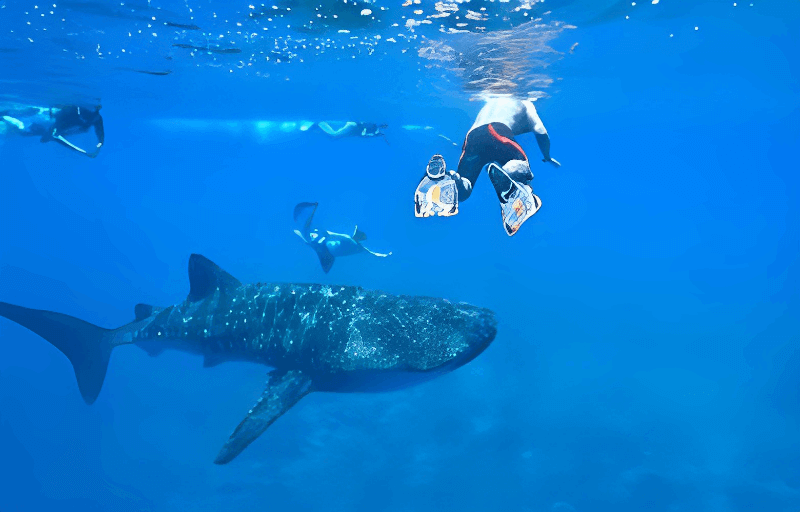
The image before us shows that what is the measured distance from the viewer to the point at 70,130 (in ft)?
47.3

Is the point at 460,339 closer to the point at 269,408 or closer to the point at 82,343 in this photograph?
the point at 269,408

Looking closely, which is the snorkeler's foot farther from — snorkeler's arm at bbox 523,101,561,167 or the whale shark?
snorkeler's arm at bbox 523,101,561,167

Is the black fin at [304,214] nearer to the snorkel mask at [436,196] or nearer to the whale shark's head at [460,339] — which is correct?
the snorkel mask at [436,196]

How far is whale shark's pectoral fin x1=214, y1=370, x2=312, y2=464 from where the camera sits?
193 inches

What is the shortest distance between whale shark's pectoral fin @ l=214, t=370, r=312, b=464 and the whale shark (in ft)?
0.04

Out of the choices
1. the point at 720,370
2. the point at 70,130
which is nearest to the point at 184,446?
the point at 70,130

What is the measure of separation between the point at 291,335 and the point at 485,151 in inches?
147

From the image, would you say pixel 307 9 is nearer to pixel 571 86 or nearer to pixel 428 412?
pixel 571 86

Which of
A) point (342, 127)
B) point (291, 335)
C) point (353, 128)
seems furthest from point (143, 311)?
point (353, 128)

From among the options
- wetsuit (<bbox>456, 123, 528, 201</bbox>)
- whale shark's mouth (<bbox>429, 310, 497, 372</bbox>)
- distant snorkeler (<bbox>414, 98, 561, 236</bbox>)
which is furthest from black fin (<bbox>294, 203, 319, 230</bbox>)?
whale shark's mouth (<bbox>429, 310, 497, 372</bbox>)

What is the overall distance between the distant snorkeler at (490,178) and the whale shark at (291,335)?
118cm

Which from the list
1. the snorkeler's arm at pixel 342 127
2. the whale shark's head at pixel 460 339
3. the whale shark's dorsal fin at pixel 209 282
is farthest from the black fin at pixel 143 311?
the snorkeler's arm at pixel 342 127

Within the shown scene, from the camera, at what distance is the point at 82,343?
22.1 ft

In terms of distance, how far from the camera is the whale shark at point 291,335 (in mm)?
5078
